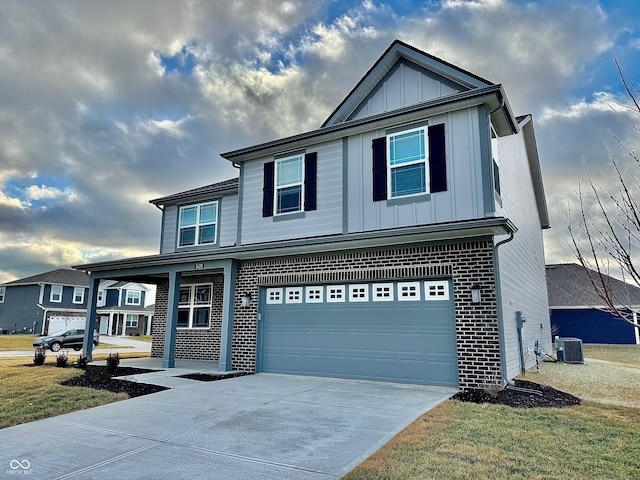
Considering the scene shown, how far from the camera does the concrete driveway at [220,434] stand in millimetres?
4293

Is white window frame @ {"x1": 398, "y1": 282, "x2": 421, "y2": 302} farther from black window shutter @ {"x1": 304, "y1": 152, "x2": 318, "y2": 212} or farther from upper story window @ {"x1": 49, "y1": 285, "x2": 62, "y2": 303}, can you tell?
upper story window @ {"x1": 49, "y1": 285, "x2": 62, "y2": 303}

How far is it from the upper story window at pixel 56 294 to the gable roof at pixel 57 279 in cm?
44

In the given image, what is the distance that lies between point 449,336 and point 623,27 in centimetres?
627

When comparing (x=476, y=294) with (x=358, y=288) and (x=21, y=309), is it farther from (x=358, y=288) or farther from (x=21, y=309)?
(x=21, y=309)

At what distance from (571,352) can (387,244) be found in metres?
9.72

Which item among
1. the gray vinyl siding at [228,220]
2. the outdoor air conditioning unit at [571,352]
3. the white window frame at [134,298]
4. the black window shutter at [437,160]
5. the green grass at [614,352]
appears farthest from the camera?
the white window frame at [134,298]

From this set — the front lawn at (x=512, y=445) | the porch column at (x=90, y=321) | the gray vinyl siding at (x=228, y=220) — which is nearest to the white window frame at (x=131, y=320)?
the porch column at (x=90, y=321)

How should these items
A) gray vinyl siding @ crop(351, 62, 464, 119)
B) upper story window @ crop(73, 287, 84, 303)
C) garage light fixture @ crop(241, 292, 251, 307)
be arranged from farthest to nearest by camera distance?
upper story window @ crop(73, 287, 84, 303) < garage light fixture @ crop(241, 292, 251, 307) < gray vinyl siding @ crop(351, 62, 464, 119)

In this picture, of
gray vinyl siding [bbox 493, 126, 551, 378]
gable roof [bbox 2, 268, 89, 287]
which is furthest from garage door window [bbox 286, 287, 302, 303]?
gable roof [bbox 2, 268, 89, 287]

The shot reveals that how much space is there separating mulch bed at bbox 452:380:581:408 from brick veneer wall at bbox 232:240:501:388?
46cm

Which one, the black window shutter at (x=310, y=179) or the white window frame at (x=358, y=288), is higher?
the black window shutter at (x=310, y=179)

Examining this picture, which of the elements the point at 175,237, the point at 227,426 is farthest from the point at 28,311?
the point at 227,426

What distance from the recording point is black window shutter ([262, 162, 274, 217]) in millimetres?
11945

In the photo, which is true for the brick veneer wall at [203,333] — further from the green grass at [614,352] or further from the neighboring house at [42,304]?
the neighboring house at [42,304]
